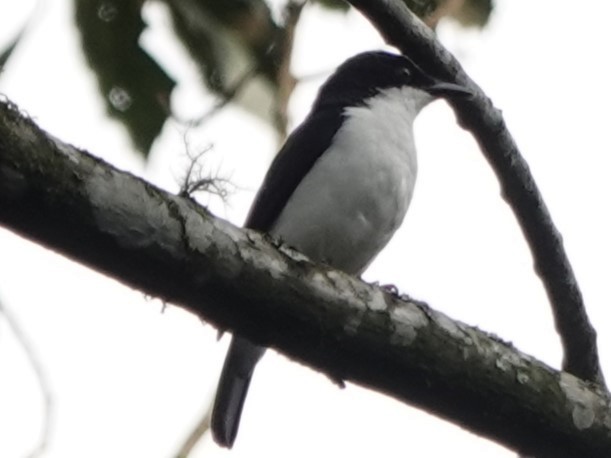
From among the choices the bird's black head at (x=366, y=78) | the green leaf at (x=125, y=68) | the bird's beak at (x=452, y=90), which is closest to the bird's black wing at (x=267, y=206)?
the bird's black head at (x=366, y=78)

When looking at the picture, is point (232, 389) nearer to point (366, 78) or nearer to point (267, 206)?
point (267, 206)

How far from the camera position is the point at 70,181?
9.05ft

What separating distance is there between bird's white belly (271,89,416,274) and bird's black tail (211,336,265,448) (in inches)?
18.8

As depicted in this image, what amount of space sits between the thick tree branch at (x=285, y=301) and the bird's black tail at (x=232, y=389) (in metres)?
1.58

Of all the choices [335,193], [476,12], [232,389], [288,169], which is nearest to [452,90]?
[476,12]

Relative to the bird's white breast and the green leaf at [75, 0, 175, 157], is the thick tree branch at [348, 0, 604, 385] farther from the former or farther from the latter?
the green leaf at [75, 0, 175, 157]

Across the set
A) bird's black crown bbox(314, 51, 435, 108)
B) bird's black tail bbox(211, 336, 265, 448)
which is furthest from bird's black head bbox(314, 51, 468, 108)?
bird's black tail bbox(211, 336, 265, 448)

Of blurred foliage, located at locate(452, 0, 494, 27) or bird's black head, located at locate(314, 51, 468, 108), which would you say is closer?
blurred foliage, located at locate(452, 0, 494, 27)

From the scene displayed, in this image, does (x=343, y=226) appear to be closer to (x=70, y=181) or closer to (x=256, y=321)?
(x=256, y=321)

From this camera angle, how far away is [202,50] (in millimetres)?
3523

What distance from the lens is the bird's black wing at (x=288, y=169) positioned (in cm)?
495

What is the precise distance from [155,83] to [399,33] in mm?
883

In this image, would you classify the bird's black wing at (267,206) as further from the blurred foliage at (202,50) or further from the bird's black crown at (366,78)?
the blurred foliage at (202,50)

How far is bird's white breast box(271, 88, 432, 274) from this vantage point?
470 centimetres
